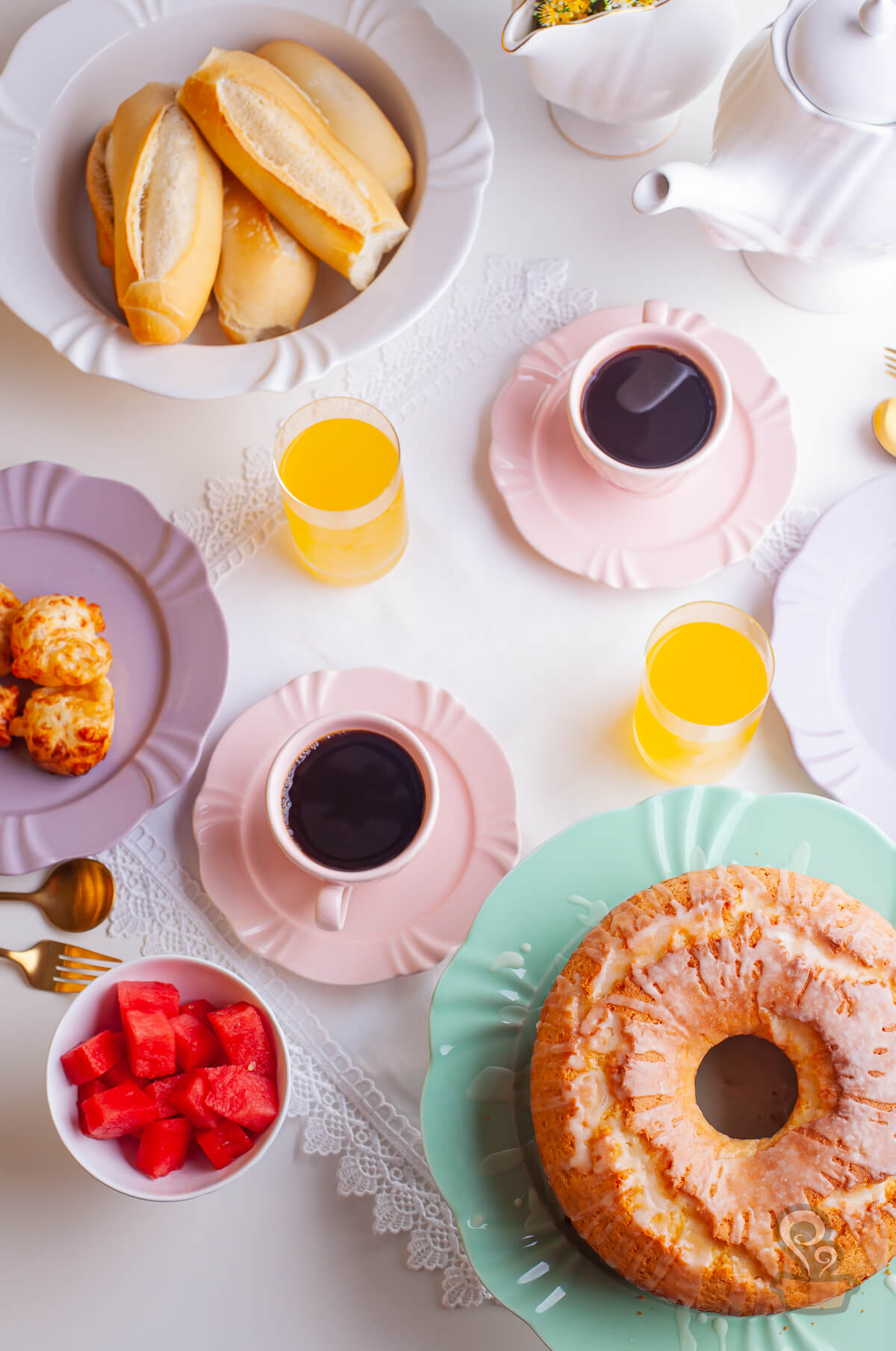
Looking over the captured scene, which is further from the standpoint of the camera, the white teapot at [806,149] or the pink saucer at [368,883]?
the pink saucer at [368,883]

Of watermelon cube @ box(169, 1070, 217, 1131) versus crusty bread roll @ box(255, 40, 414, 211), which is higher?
crusty bread roll @ box(255, 40, 414, 211)

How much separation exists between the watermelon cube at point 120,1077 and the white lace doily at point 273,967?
157mm

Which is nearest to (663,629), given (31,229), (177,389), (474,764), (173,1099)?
(474,764)

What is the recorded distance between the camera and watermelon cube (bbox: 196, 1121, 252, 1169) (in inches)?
39.1

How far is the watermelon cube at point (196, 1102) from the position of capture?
0.99m

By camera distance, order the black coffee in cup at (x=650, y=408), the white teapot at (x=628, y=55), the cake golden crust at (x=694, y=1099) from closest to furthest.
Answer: the cake golden crust at (x=694, y=1099) → the white teapot at (x=628, y=55) → the black coffee in cup at (x=650, y=408)

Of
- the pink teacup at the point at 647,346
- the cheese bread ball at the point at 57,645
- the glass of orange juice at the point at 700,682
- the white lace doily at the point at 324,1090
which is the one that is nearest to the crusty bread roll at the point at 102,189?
the cheese bread ball at the point at 57,645

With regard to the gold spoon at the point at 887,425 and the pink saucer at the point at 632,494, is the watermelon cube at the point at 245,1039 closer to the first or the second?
the pink saucer at the point at 632,494

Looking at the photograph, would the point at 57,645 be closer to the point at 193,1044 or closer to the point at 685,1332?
the point at 193,1044

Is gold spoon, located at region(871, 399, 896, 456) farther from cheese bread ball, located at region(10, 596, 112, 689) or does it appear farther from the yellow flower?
cheese bread ball, located at region(10, 596, 112, 689)

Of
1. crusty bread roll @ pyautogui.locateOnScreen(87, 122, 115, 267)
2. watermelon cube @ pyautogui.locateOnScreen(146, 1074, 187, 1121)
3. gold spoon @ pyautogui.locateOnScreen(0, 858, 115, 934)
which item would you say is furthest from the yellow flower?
watermelon cube @ pyautogui.locateOnScreen(146, 1074, 187, 1121)

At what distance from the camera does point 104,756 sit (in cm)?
116

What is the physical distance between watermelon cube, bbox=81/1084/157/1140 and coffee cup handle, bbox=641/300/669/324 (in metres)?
1.00

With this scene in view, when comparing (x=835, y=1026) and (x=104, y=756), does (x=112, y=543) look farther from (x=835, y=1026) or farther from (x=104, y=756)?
(x=835, y=1026)
